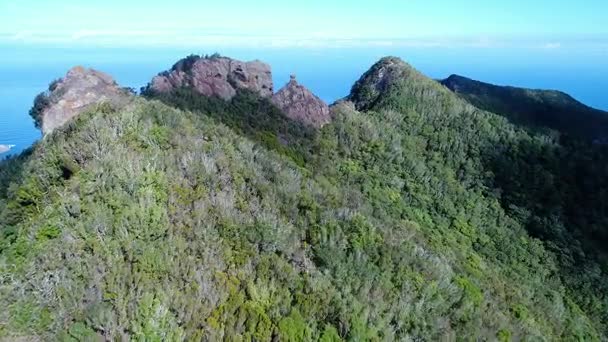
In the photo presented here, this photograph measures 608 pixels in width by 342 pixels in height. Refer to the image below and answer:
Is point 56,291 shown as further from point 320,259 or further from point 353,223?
point 353,223

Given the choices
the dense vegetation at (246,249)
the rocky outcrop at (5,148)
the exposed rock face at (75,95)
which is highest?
the exposed rock face at (75,95)

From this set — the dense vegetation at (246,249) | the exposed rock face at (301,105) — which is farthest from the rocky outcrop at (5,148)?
the exposed rock face at (301,105)

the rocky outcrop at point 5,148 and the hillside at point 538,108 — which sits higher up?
the hillside at point 538,108

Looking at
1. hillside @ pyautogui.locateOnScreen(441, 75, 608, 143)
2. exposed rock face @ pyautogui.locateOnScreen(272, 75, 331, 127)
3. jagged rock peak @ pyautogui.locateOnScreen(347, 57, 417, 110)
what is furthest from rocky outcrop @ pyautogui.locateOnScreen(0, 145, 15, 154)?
hillside @ pyautogui.locateOnScreen(441, 75, 608, 143)

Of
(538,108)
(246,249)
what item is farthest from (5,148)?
(538,108)

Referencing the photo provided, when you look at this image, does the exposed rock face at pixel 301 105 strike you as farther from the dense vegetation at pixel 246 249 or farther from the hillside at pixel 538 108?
the hillside at pixel 538 108

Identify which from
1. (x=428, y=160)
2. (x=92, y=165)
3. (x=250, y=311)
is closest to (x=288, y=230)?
(x=250, y=311)
